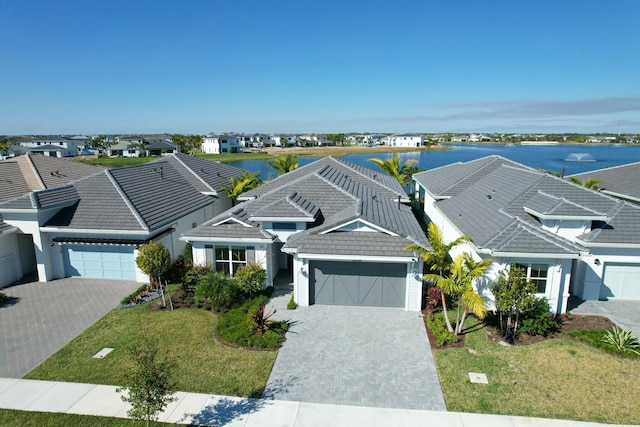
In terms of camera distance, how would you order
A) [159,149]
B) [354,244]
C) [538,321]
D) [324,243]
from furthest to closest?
[159,149], [324,243], [354,244], [538,321]

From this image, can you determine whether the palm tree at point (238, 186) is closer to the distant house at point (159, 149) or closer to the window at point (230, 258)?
the window at point (230, 258)

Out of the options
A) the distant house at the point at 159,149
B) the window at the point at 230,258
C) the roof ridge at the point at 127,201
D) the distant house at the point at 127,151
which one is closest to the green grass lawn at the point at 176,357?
the window at the point at 230,258

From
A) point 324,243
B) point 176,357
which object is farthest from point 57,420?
point 324,243

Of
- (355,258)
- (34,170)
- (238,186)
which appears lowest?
(355,258)

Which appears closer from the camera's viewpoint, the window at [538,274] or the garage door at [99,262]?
the window at [538,274]

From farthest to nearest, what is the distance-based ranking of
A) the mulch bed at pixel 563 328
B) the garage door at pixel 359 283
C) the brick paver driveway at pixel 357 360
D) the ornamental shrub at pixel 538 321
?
the garage door at pixel 359 283, the ornamental shrub at pixel 538 321, the mulch bed at pixel 563 328, the brick paver driveway at pixel 357 360

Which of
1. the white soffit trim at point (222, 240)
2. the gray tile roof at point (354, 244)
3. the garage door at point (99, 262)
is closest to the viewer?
the gray tile roof at point (354, 244)

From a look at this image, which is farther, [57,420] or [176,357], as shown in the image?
[176,357]

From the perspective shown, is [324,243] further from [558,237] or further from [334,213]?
[558,237]
